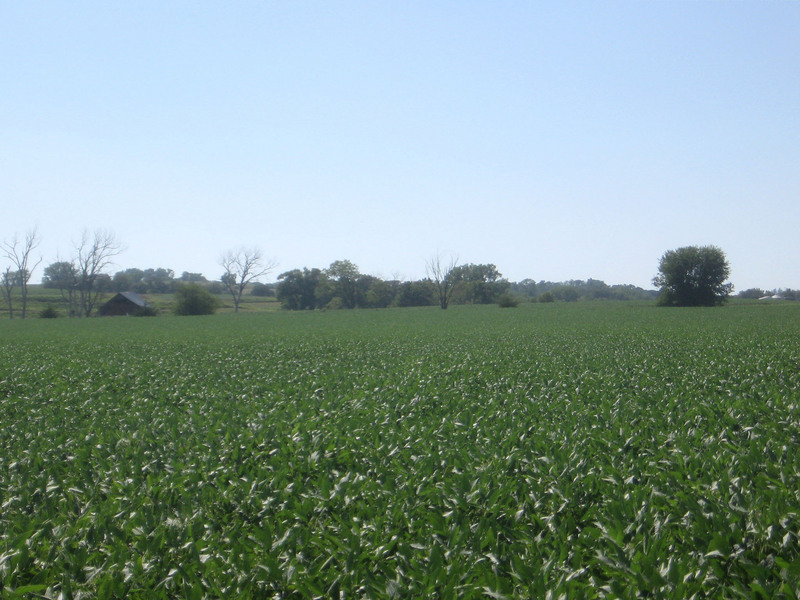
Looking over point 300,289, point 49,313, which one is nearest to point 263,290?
point 300,289

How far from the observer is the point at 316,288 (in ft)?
361

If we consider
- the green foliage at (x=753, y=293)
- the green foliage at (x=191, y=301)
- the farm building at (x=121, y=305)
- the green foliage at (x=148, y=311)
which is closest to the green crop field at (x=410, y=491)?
the green foliage at (x=148, y=311)

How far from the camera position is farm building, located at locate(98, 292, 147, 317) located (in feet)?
275

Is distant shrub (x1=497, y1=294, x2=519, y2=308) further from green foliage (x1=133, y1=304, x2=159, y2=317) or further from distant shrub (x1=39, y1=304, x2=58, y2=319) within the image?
distant shrub (x1=39, y1=304, x2=58, y2=319)

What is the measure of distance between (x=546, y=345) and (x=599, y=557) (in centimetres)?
1866

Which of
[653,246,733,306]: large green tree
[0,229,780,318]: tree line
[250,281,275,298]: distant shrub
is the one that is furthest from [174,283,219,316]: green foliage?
[653,246,733,306]: large green tree

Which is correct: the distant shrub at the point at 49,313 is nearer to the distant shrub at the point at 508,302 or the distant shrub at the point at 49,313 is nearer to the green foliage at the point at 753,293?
the distant shrub at the point at 508,302

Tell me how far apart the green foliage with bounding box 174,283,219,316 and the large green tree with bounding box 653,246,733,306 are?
210 ft

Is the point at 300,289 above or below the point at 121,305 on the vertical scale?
above

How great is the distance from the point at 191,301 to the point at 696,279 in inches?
2769

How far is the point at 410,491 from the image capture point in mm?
5672

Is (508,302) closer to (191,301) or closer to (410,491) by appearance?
(191,301)

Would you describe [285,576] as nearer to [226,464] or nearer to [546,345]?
[226,464]

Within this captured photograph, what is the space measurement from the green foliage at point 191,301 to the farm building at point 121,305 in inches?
383
